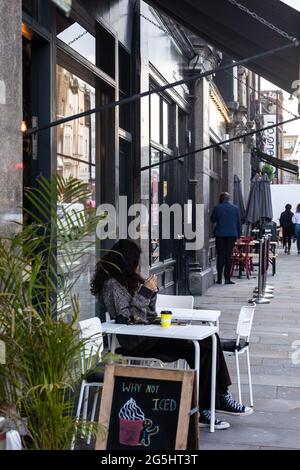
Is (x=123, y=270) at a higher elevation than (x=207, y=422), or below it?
higher

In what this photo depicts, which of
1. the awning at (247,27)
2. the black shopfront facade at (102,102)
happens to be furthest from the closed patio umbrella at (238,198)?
the awning at (247,27)

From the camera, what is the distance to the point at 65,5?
681cm

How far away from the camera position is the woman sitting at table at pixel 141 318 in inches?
217

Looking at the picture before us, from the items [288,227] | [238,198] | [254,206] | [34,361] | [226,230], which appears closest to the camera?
[34,361]

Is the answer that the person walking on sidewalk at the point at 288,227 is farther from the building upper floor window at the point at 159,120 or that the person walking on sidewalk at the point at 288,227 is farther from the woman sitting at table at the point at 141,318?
the woman sitting at table at the point at 141,318

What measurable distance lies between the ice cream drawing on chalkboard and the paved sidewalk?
1.15 metres

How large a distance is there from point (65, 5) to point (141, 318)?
3140 mm

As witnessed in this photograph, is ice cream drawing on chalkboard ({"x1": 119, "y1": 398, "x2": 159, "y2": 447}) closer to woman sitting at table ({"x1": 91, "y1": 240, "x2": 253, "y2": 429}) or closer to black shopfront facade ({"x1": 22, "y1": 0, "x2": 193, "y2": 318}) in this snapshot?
woman sitting at table ({"x1": 91, "y1": 240, "x2": 253, "y2": 429})

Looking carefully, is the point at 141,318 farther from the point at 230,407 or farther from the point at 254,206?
the point at 254,206

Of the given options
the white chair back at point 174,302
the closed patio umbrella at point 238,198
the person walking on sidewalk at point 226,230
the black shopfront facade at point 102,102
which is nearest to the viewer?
the black shopfront facade at point 102,102

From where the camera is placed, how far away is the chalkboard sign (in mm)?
3994

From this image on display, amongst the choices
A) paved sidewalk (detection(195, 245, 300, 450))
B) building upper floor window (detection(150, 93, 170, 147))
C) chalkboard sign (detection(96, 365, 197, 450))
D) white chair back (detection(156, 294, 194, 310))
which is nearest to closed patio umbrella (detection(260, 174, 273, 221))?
paved sidewalk (detection(195, 245, 300, 450))

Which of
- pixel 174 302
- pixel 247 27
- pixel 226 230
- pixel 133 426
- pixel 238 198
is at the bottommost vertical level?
pixel 133 426

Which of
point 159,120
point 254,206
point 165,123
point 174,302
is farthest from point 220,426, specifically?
point 254,206
